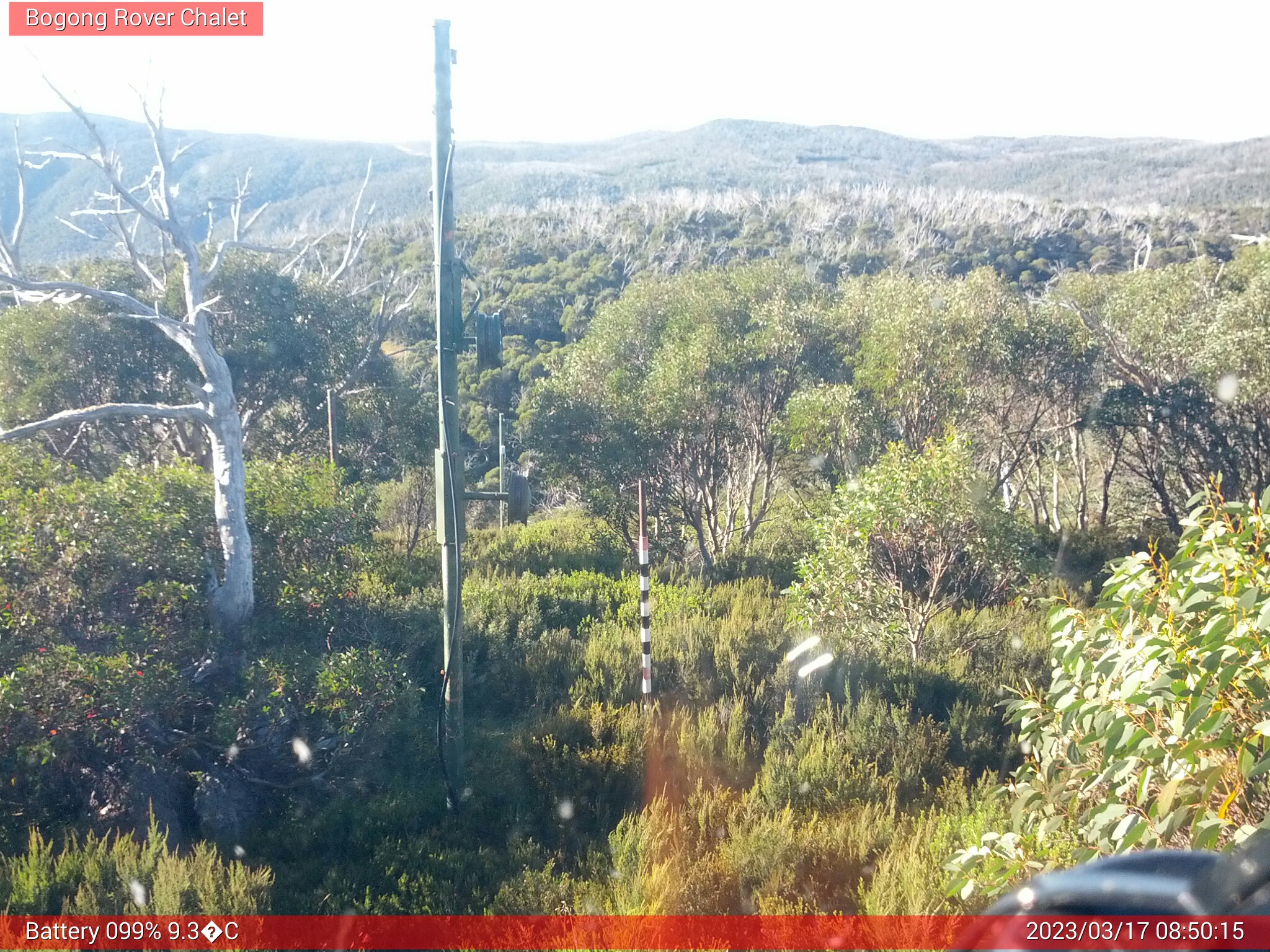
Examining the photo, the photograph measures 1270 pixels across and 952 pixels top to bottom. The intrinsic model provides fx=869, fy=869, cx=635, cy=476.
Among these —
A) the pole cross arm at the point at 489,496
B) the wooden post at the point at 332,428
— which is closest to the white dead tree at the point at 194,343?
the pole cross arm at the point at 489,496

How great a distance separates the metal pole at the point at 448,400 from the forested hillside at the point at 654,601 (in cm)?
33

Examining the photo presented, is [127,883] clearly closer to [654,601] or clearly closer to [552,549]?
[654,601]

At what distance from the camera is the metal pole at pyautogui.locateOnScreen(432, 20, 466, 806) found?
5.98m

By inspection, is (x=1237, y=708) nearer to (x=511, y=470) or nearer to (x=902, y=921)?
(x=902, y=921)

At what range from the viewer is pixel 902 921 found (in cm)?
414

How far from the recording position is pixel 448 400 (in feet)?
20.0

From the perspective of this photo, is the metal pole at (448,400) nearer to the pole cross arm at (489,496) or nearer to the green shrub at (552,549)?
the pole cross arm at (489,496)

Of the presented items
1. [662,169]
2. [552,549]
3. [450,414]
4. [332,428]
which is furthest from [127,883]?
[662,169]

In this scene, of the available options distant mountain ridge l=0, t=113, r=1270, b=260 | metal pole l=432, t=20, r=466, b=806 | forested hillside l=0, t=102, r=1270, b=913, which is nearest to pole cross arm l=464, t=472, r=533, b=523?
metal pole l=432, t=20, r=466, b=806

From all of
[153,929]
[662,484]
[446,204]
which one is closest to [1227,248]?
→ [662,484]

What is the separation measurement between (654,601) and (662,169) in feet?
316

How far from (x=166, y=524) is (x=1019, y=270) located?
43843 millimetres

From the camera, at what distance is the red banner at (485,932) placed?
4.05m

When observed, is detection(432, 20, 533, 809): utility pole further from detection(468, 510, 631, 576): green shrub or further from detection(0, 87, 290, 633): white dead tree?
detection(468, 510, 631, 576): green shrub
